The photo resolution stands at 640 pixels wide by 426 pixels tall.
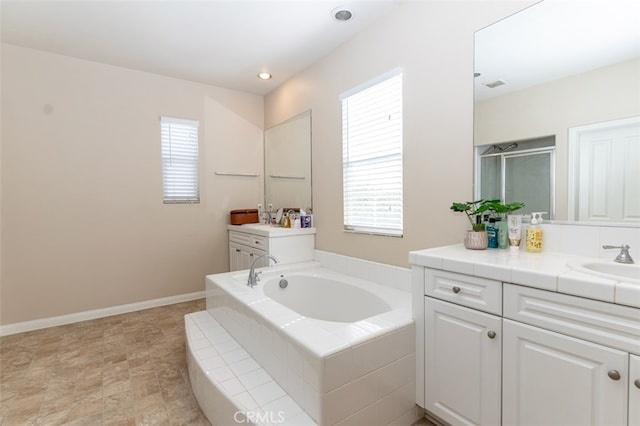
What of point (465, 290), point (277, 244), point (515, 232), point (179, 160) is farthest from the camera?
point (179, 160)

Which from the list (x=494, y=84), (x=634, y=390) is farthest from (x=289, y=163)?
(x=634, y=390)

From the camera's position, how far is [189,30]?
2.47 meters

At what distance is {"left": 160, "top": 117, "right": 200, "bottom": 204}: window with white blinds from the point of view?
3.39 m

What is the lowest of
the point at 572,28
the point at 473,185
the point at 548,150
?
the point at 473,185

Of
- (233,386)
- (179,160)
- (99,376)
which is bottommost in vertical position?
(99,376)

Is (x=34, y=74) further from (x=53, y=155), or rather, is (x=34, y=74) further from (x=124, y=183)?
(x=124, y=183)

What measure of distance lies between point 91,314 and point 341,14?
11.8 feet

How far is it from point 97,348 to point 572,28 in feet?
12.2

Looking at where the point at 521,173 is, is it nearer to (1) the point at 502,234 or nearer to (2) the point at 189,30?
(1) the point at 502,234

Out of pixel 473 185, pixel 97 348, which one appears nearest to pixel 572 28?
pixel 473 185

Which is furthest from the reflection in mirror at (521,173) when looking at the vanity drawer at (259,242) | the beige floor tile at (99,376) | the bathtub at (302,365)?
the beige floor tile at (99,376)

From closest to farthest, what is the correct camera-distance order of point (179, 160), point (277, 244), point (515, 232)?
point (515, 232), point (277, 244), point (179, 160)

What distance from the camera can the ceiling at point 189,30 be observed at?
216 cm

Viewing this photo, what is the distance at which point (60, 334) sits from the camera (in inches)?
106
